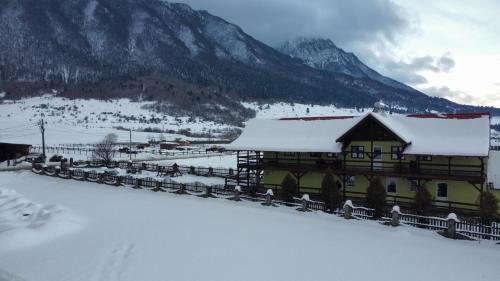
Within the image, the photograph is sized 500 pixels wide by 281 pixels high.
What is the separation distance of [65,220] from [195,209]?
838 centimetres

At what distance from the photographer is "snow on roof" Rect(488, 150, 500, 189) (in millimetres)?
28917

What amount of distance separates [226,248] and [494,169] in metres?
23.7

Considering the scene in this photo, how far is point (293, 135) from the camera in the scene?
34.6 metres

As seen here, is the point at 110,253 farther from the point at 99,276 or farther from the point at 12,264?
the point at 12,264

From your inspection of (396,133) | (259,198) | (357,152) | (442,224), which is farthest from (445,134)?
(259,198)

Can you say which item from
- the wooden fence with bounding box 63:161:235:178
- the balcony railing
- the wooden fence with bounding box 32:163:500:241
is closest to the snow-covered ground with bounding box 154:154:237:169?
the wooden fence with bounding box 63:161:235:178

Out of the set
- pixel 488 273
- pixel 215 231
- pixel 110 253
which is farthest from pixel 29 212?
pixel 488 273

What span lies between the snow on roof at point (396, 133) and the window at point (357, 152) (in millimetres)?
1638

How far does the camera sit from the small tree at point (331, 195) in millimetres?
26516

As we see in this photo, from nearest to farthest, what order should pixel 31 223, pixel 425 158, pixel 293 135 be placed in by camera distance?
pixel 31 223 → pixel 425 158 → pixel 293 135

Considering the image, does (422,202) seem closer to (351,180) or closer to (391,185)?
(391,185)

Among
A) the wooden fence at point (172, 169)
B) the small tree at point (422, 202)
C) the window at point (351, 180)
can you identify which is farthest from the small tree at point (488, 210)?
the wooden fence at point (172, 169)

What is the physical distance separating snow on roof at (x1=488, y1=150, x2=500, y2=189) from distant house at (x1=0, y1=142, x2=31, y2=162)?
6533 cm

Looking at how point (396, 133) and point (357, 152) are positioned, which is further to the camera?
point (357, 152)
